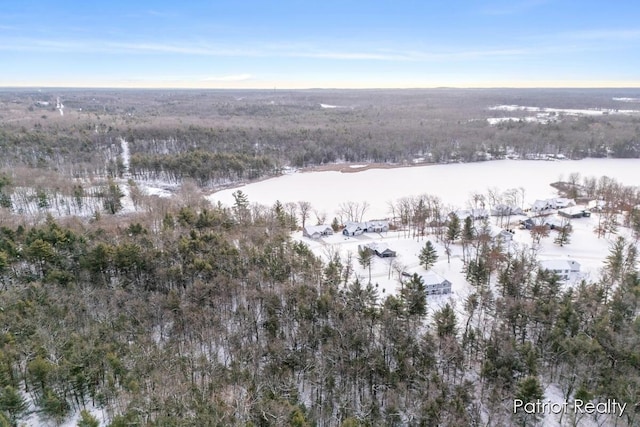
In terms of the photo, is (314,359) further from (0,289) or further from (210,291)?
(0,289)

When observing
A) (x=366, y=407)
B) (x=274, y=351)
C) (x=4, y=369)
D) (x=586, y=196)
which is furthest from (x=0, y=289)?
(x=586, y=196)

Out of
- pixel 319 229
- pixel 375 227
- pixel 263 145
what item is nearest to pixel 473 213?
pixel 375 227

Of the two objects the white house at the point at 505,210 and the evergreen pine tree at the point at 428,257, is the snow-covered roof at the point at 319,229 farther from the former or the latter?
the white house at the point at 505,210

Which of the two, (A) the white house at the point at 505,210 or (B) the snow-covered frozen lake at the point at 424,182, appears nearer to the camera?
(A) the white house at the point at 505,210

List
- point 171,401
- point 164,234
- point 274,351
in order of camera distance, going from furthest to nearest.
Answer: point 164,234 < point 274,351 < point 171,401

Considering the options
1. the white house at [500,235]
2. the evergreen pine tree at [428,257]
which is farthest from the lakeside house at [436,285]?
the white house at [500,235]

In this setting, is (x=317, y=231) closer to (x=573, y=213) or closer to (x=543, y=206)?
(x=543, y=206)

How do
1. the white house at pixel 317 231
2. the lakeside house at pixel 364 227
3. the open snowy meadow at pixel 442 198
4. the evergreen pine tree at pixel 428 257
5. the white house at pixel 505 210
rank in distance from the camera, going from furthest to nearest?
the white house at pixel 505 210 < the lakeside house at pixel 364 227 < the white house at pixel 317 231 < the evergreen pine tree at pixel 428 257 < the open snowy meadow at pixel 442 198
